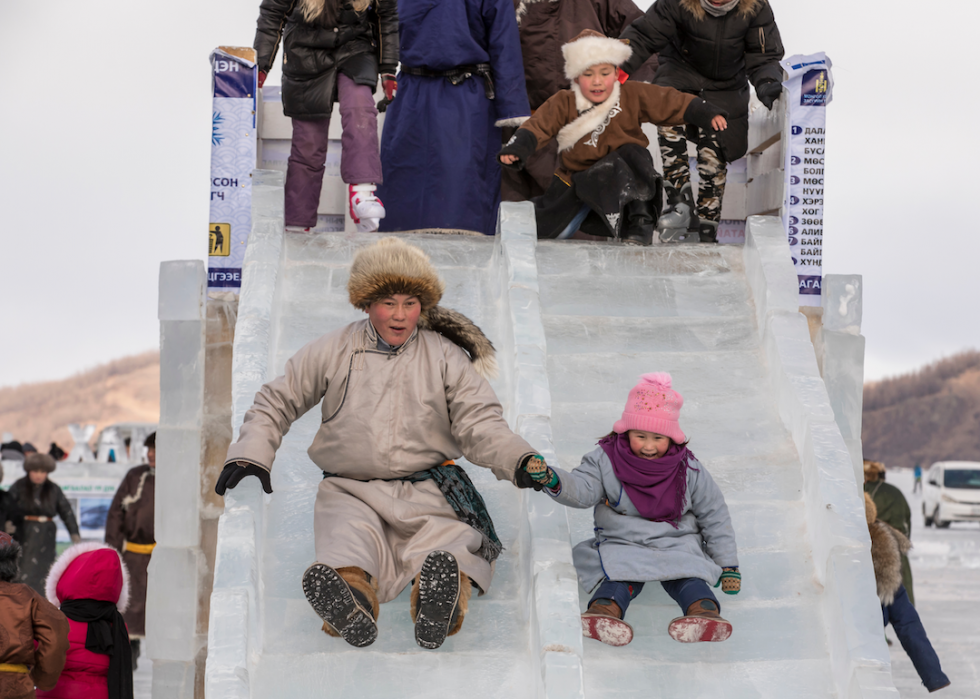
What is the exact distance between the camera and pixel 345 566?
10.3 feet

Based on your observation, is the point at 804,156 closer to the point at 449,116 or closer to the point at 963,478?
the point at 449,116

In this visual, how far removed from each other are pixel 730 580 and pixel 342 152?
350 cm

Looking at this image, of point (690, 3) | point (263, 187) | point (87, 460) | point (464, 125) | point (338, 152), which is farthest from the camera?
point (87, 460)

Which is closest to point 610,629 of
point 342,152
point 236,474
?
point 236,474

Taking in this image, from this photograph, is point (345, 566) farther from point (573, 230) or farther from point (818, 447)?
point (573, 230)

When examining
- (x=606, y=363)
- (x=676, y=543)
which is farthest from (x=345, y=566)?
(x=606, y=363)

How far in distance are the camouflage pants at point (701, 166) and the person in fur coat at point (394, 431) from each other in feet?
8.63

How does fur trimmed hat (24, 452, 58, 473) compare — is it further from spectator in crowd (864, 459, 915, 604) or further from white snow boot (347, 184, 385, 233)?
spectator in crowd (864, 459, 915, 604)

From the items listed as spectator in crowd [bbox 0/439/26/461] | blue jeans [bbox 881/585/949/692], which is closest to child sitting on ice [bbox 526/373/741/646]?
blue jeans [bbox 881/585/949/692]

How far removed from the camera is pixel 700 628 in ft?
10.7

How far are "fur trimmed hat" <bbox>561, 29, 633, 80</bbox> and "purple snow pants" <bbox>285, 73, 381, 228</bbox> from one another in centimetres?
115

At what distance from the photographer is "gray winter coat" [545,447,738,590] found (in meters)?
3.40

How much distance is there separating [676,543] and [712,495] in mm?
217

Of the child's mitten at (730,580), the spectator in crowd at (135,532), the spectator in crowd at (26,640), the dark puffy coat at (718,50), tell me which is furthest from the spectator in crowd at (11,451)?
the child's mitten at (730,580)
